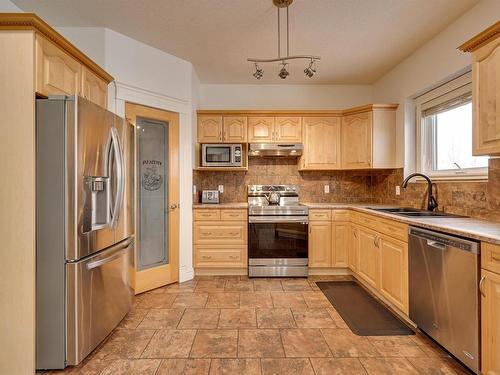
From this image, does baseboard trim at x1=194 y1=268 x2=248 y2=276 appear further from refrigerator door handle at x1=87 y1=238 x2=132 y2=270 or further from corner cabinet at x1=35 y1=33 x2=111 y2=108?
corner cabinet at x1=35 y1=33 x2=111 y2=108

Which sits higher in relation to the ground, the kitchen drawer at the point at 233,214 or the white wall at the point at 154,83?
the white wall at the point at 154,83

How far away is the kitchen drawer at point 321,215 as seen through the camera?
3662 mm

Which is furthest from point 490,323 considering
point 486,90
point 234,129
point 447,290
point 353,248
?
point 234,129

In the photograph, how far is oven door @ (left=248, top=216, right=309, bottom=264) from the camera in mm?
3598

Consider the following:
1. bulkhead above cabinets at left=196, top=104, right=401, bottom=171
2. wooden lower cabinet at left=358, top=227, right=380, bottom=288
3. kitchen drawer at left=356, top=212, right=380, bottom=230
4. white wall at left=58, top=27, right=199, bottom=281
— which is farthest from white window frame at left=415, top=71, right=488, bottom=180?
white wall at left=58, top=27, right=199, bottom=281

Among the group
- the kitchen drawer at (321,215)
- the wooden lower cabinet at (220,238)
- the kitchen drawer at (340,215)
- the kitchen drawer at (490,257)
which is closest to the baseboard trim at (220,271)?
the wooden lower cabinet at (220,238)

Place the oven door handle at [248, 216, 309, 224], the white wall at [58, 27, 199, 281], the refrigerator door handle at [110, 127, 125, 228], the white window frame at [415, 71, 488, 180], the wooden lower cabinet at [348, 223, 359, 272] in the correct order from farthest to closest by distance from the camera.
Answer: the oven door handle at [248, 216, 309, 224] < the wooden lower cabinet at [348, 223, 359, 272] < the white wall at [58, 27, 199, 281] < the white window frame at [415, 71, 488, 180] < the refrigerator door handle at [110, 127, 125, 228]

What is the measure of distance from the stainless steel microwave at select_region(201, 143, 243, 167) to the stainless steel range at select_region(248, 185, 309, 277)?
0.70 meters

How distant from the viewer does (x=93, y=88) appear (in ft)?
8.13

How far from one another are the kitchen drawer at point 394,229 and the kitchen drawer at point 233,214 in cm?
161

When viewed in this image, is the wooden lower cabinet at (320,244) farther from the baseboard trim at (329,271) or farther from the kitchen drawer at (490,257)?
the kitchen drawer at (490,257)

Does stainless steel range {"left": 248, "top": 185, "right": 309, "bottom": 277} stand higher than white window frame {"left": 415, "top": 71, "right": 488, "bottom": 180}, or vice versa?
white window frame {"left": 415, "top": 71, "right": 488, "bottom": 180}

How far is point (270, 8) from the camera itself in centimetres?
243

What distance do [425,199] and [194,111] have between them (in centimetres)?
297
